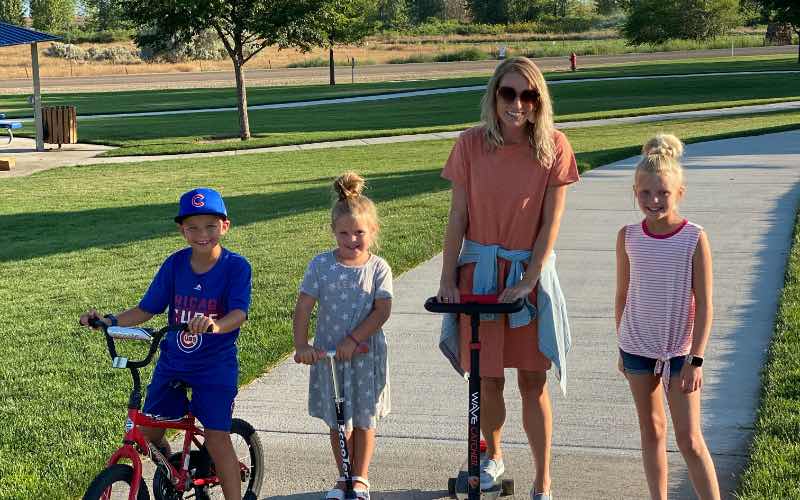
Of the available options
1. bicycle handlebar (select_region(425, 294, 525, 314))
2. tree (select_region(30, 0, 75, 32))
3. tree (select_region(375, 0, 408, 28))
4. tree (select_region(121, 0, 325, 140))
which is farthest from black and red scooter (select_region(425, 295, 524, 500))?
tree (select_region(375, 0, 408, 28))

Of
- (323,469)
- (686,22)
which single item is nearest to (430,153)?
(323,469)

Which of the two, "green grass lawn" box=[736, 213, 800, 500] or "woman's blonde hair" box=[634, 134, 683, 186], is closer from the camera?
"woman's blonde hair" box=[634, 134, 683, 186]

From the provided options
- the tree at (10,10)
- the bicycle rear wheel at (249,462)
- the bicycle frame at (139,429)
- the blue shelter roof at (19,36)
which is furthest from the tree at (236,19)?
the tree at (10,10)

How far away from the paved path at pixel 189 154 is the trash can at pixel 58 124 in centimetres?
26

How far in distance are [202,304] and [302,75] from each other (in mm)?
53068

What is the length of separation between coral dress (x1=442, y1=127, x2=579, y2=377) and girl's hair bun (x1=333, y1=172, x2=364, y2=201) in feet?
1.30

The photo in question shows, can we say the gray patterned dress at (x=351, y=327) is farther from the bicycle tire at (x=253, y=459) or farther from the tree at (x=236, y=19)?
the tree at (x=236, y=19)

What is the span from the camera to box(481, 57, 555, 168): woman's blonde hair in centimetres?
408

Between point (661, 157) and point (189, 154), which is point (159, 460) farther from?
point (189, 154)

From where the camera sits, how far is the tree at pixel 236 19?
2389 cm

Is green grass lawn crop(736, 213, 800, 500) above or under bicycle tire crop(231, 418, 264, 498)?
under

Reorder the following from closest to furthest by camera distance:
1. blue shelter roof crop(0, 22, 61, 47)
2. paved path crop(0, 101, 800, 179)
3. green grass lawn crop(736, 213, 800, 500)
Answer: green grass lawn crop(736, 213, 800, 500)
paved path crop(0, 101, 800, 179)
blue shelter roof crop(0, 22, 61, 47)

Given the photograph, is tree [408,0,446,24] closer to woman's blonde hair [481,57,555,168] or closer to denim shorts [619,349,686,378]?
woman's blonde hair [481,57,555,168]

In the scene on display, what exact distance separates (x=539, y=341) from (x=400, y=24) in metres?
102
